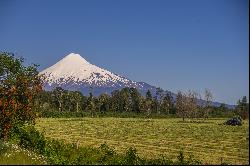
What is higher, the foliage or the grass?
the foliage

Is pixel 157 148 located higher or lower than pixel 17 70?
lower

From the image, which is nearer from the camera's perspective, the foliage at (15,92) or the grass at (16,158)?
the grass at (16,158)

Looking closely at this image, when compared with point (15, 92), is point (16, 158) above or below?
below

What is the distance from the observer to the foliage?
33.2 metres

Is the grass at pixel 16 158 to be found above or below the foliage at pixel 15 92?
below

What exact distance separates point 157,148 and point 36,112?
12.6 metres

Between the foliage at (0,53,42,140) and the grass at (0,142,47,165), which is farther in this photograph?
the foliage at (0,53,42,140)

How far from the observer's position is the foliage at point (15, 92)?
109 ft

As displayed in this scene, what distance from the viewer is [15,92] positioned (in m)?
33.8

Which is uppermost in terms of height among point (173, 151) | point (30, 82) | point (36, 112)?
point (30, 82)

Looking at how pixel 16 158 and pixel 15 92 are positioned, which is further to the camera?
pixel 15 92

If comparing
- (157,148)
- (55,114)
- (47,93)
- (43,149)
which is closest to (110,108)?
(47,93)

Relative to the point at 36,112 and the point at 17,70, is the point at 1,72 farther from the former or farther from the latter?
the point at 36,112

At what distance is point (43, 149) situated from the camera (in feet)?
96.3
